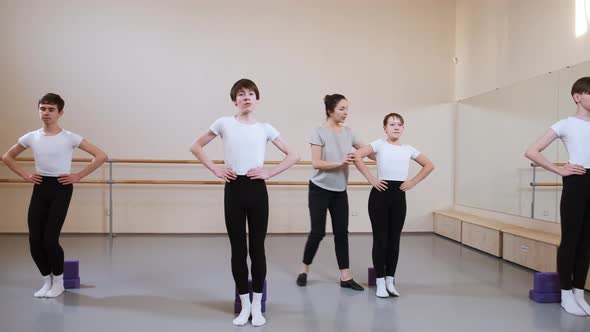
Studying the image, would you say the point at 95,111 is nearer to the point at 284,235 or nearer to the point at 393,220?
the point at 284,235

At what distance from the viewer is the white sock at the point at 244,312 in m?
1.91

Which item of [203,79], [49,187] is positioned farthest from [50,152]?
[203,79]

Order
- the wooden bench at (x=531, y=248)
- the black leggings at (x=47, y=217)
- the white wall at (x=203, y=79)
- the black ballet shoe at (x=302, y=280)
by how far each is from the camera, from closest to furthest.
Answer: the black leggings at (x=47, y=217), the black ballet shoe at (x=302, y=280), the wooden bench at (x=531, y=248), the white wall at (x=203, y=79)

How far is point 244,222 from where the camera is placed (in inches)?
75.5

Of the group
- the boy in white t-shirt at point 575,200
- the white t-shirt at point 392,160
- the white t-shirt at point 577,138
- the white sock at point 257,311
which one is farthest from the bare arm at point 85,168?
the white t-shirt at point 577,138

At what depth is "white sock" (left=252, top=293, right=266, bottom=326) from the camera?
1.92 meters

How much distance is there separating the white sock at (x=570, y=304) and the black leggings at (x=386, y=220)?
0.89m

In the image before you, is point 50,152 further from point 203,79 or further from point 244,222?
point 203,79

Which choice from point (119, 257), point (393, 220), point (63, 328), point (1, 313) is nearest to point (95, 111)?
point (119, 257)

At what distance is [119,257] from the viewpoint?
3.43m

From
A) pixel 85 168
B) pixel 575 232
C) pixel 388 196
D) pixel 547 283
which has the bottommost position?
pixel 547 283

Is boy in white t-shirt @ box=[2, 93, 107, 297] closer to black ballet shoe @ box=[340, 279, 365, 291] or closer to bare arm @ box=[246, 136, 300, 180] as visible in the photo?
bare arm @ box=[246, 136, 300, 180]

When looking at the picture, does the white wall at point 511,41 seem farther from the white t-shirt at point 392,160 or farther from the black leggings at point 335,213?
the black leggings at point 335,213

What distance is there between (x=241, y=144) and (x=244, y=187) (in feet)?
0.65
